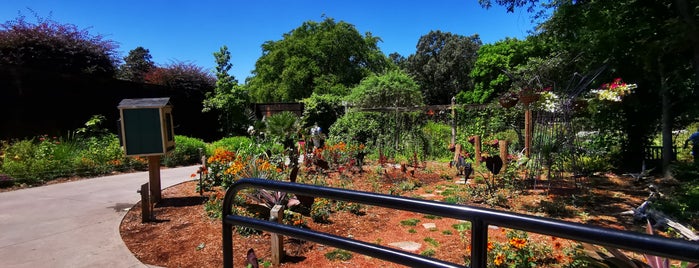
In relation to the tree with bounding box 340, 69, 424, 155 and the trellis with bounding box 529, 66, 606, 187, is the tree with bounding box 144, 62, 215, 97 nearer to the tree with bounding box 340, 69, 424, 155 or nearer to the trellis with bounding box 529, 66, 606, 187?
the tree with bounding box 340, 69, 424, 155

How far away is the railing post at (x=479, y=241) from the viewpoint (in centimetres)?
103

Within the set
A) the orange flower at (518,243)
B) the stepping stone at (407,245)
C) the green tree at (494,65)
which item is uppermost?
the green tree at (494,65)

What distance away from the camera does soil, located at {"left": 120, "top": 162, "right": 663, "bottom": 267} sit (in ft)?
10.3

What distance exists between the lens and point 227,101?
12398 mm

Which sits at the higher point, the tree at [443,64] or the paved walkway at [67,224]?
the tree at [443,64]

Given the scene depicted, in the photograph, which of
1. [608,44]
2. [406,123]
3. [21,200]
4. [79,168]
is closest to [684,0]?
[608,44]

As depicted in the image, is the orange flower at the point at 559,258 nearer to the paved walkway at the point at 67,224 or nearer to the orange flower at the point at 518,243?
the orange flower at the point at 518,243

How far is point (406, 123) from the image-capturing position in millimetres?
11008

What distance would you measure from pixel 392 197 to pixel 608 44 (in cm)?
778

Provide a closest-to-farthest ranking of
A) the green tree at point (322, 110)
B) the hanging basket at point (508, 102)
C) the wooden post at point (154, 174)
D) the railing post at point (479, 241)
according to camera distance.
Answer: the railing post at point (479, 241)
the wooden post at point (154, 174)
the hanging basket at point (508, 102)
the green tree at point (322, 110)

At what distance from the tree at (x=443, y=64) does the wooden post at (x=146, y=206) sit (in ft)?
104

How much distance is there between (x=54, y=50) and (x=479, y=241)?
11.1m

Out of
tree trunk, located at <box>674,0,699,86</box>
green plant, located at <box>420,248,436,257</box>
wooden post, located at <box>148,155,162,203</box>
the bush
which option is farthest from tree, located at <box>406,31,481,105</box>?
green plant, located at <box>420,248,436,257</box>

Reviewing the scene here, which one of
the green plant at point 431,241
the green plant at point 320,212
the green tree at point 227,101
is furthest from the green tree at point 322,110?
the green plant at point 431,241
